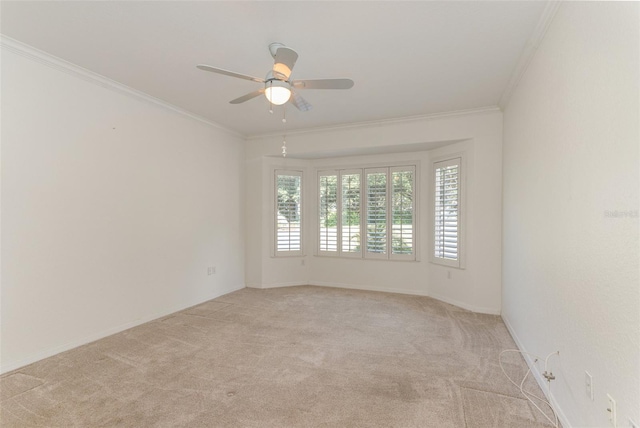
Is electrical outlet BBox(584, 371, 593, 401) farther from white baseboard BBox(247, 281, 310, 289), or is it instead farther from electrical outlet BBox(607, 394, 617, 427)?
white baseboard BBox(247, 281, 310, 289)

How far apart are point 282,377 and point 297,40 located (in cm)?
273

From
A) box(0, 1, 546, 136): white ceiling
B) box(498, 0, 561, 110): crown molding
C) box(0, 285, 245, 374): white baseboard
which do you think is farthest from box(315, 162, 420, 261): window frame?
box(0, 285, 245, 374): white baseboard

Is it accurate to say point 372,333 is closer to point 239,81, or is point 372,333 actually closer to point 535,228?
point 535,228

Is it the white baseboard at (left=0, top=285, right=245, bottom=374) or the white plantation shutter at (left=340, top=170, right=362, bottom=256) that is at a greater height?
the white plantation shutter at (left=340, top=170, right=362, bottom=256)

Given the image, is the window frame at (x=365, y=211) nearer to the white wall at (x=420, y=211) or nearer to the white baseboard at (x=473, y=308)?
the white wall at (x=420, y=211)

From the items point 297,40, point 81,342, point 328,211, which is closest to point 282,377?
point 81,342

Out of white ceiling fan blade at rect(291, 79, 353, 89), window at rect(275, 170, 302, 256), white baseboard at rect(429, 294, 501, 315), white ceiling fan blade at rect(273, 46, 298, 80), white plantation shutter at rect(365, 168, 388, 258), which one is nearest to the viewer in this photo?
white ceiling fan blade at rect(273, 46, 298, 80)

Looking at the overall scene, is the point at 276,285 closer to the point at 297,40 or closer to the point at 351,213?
the point at 351,213

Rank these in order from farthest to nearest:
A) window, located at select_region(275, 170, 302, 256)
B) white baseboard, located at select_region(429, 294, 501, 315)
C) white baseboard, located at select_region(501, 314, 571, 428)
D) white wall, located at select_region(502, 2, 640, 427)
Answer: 1. window, located at select_region(275, 170, 302, 256)
2. white baseboard, located at select_region(429, 294, 501, 315)
3. white baseboard, located at select_region(501, 314, 571, 428)
4. white wall, located at select_region(502, 2, 640, 427)

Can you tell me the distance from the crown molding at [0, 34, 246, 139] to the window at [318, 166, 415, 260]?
2.71 m

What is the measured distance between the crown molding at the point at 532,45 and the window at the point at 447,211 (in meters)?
1.24

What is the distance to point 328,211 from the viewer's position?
216 inches

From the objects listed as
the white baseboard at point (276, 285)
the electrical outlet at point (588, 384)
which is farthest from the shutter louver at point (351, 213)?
the electrical outlet at point (588, 384)

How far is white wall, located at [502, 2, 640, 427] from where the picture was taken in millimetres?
1244
